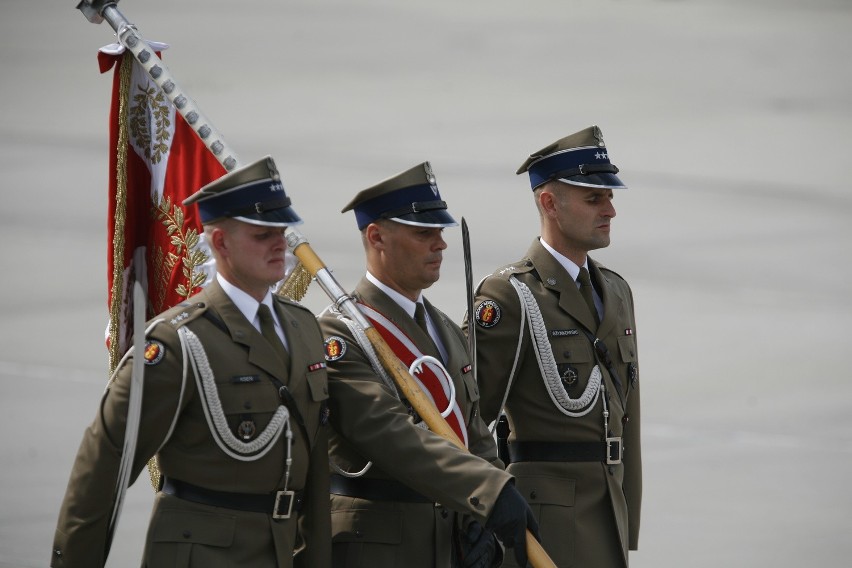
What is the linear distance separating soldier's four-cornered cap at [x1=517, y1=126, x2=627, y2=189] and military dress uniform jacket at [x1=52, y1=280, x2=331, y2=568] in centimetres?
137

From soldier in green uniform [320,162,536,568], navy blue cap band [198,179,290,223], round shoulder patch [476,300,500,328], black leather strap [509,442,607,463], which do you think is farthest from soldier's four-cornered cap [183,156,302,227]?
black leather strap [509,442,607,463]

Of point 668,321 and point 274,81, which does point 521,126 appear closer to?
point 274,81

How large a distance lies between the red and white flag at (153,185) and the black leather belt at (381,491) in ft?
2.21

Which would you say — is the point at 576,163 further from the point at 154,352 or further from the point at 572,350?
the point at 154,352

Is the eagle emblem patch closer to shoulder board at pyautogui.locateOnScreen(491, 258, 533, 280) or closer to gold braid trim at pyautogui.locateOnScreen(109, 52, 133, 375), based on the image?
gold braid trim at pyautogui.locateOnScreen(109, 52, 133, 375)

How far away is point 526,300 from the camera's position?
4.98 meters

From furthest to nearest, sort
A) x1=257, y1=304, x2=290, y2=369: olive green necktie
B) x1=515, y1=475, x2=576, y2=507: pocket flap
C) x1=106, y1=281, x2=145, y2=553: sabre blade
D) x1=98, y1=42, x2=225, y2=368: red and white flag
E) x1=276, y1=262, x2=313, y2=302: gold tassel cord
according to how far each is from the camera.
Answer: x1=515, y1=475, x2=576, y2=507: pocket flap
x1=276, y1=262, x2=313, y2=302: gold tassel cord
x1=98, y1=42, x2=225, y2=368: red and white flag
x1=257, y1=304, x2=290, y2=369: olive green necktie
x1=106, y1=281, x2=145, y2=553: sabre blade

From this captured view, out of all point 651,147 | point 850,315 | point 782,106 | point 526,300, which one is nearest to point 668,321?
point 850,315

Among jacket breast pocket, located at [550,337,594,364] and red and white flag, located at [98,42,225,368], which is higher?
red and white flag, located at [98,42,225,368]

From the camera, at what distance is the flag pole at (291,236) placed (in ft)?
13.9

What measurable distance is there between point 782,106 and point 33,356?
581 centimetres

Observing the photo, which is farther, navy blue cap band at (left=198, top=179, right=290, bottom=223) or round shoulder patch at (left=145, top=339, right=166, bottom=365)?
navy blue cap band at (left=198, top=179, right=290, bottom=223)

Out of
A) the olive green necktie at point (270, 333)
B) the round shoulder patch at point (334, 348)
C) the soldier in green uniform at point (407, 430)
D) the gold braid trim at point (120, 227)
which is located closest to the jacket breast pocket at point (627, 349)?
the soldier in green uniform at point (407, 430)

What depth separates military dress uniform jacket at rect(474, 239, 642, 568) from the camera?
16.0 feet
